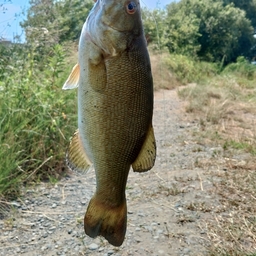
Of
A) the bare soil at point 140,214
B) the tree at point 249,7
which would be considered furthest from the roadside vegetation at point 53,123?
the tree at point 249,7

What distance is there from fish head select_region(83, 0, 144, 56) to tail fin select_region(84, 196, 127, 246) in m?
0.48

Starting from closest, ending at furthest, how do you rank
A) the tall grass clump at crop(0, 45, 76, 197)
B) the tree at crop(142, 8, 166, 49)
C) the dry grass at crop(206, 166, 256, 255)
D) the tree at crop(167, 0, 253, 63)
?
the tree at crop(142, 8, 166, 49) → the dry grass at crop(206, 166, 256, 255) → the tall grass clump at crop(0, 45, 76, 197) → the tree at crop(167, 0, 253, 63)

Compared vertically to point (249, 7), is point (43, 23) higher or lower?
lower

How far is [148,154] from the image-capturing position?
1.21 meters

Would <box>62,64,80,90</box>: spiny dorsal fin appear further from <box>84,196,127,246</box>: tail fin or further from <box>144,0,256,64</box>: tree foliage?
<box>144,0,256,64</box>: tree foliage

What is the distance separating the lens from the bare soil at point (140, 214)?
302cm

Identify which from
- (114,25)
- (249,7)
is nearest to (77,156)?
(114,25)

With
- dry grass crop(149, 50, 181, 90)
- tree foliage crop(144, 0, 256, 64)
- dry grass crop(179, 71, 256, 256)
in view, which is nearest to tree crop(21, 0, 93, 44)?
dry grass crop(179, 71, 256, 256)

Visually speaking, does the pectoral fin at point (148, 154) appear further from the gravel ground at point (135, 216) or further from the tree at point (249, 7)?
the tree at point (249, 7)

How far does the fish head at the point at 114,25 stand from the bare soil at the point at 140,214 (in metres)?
2.10

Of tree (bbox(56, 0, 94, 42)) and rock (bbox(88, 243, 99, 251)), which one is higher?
tree (bbox(56, 0, 94, 42))

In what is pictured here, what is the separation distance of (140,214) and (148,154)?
2.47 metres

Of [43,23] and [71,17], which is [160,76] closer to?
[71,17]

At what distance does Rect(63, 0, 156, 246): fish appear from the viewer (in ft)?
3.73
